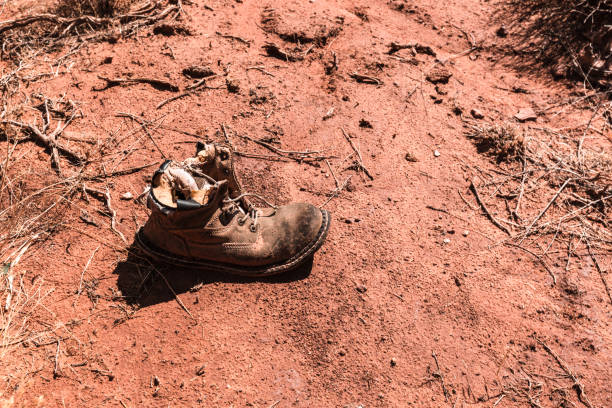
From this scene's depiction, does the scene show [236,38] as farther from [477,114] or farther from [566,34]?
[566,34]

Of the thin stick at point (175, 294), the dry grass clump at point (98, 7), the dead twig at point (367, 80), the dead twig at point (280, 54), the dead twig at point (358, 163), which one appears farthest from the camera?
the dry grass clump at point (98, 7)

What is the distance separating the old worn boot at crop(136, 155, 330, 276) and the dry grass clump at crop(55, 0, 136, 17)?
2247 mm

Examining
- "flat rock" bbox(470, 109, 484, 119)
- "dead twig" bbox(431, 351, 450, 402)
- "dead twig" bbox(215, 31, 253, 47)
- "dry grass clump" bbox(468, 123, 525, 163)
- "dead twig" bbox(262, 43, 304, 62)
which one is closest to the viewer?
"dead twig" bbox(431, 351, 450, 402)

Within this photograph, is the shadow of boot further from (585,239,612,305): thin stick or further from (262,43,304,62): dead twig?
(262,43,304,62): dead twig

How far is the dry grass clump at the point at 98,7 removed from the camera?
3.42m

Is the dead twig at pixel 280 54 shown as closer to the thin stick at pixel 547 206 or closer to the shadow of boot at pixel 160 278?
the shadow of boot at pixel 160 278

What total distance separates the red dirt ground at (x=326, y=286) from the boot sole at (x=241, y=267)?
0.06m

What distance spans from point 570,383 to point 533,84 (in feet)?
7.41

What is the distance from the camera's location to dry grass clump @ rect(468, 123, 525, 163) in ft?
8.85

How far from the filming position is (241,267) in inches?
81.2

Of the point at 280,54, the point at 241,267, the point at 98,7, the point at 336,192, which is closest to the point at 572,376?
the point at 336,192

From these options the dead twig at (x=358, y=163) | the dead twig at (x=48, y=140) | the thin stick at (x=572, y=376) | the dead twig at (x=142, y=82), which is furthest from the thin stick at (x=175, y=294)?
the thin stick at (x=572, y=376)

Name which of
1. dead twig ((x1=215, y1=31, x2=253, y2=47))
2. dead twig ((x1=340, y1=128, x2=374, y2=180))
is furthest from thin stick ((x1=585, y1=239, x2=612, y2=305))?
dead twig ((x1=215, y1=31, x2=253, y2=47))

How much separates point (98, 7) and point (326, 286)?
294 cm
